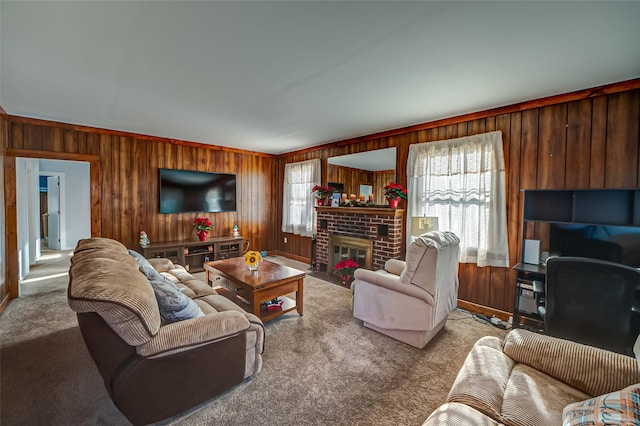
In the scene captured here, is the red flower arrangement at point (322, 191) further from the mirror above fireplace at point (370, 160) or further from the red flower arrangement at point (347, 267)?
the red flower arrangement at point (347, 267)

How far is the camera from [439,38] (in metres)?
1.84

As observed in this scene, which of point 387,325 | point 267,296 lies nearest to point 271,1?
point 267,296

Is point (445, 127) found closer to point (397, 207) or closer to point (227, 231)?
point (397, 207)

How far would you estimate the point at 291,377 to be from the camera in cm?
204

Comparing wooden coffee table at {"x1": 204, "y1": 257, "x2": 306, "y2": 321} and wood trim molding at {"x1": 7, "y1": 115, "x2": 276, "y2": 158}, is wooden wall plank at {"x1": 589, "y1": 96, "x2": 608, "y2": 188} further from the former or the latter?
wood trim molding at {"x1": 7, "y1": 115, "x2": 276, "y2": 158}

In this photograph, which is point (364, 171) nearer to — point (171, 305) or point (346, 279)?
point (346, 279)

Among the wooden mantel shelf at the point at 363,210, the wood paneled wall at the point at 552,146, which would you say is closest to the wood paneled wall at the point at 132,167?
the wooden mantel shelf at the point at 363,210

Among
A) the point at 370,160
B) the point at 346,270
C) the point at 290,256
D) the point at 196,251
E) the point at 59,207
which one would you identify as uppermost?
the point at 370,160

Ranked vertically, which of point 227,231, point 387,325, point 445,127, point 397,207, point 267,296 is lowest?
point 387,325

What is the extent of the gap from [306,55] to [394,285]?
210 cm

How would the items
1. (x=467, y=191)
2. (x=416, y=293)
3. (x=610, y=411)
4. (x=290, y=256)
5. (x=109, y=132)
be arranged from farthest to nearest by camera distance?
(x=290, y=256)
(x=109, y=132)
(x=467, y=191)
(x=416, y=293)
(x=610, y=411)

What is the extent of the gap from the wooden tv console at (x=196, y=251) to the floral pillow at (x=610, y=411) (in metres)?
5.00

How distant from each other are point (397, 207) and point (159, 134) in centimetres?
416

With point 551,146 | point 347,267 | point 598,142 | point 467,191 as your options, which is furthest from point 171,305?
point 598,142
